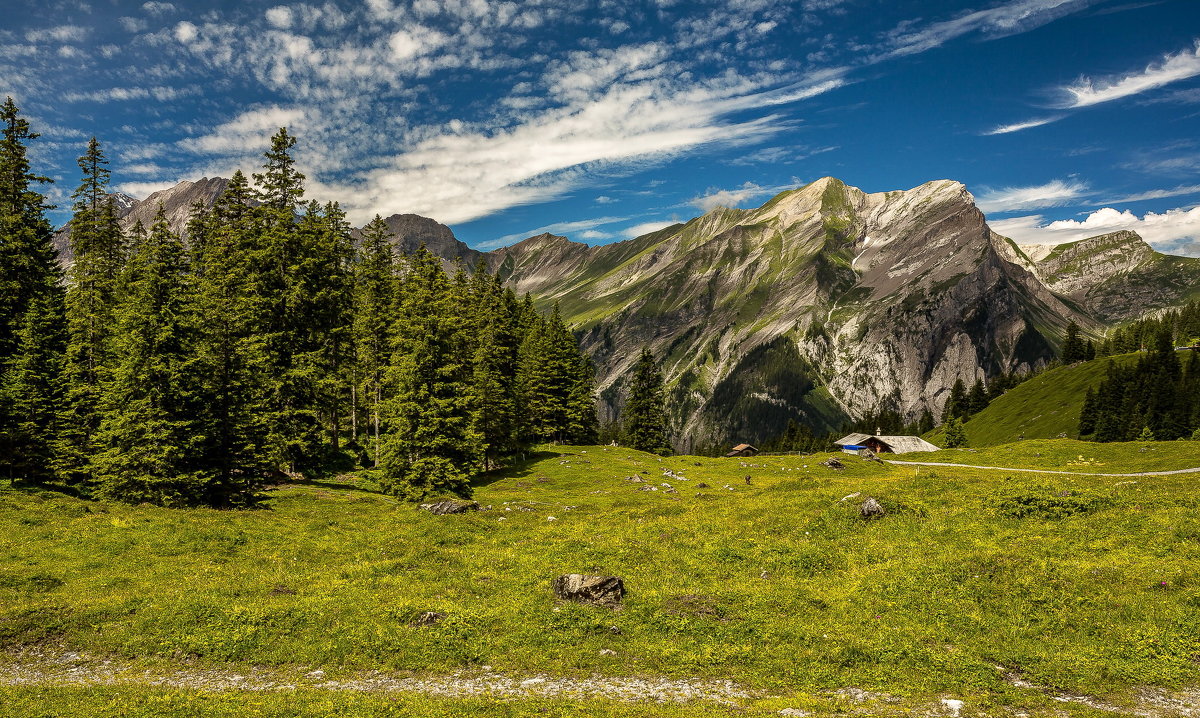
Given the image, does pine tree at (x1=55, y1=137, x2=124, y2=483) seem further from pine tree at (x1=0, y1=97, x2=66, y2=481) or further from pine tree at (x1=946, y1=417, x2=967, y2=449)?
pine tree at (x1=946, y1=417, x2=967, y2=449)

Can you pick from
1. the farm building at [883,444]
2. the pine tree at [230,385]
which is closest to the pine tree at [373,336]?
the pine tree at [230,385]

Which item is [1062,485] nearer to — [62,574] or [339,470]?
[62,574]

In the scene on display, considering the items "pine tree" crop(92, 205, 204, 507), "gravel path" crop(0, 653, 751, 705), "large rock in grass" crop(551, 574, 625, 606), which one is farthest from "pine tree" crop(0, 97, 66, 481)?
"large rock in grass" crop(551, 574, 625, 606)

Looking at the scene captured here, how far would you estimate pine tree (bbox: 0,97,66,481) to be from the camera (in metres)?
39.1

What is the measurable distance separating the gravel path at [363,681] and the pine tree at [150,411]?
1994cm

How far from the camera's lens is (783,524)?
28328mm

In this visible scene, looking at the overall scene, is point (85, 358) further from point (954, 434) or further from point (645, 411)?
point (954, 434)

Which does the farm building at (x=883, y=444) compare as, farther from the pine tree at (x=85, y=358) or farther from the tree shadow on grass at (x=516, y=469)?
the pine tree at (x=85, y=358)

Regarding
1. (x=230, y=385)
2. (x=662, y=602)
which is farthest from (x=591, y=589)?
(x=230, y=385)

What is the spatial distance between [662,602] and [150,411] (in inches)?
1246

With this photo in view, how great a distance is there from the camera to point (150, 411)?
33219 mm

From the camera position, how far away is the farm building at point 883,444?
13866cm

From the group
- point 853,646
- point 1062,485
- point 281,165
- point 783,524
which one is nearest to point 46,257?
point 281,165

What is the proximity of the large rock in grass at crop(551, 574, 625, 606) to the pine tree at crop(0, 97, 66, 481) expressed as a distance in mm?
40101
